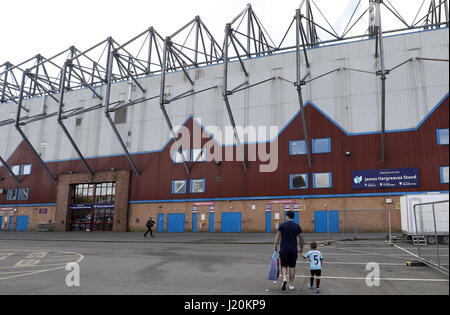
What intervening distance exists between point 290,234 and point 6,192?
47.6 metres

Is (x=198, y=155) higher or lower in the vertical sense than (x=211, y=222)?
higher

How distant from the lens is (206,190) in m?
33.8

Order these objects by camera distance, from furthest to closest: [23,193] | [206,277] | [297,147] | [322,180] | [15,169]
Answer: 1. [15,169]
2. [23,193]
3. [297,147]
4. [322,180]
5. [206,277]

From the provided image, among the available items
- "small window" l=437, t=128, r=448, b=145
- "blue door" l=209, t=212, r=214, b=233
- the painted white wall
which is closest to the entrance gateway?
the painted white wall

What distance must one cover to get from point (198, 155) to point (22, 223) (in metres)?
25.1

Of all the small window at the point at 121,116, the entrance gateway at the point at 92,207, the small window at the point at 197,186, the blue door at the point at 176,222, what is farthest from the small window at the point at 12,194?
the small window at the point at 197,186

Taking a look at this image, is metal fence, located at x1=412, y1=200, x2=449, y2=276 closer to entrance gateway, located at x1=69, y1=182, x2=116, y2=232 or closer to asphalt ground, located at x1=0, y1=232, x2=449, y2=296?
asphalt ground, located at x1=0, y1=232, x2=449, y2=296

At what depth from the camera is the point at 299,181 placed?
101 feet

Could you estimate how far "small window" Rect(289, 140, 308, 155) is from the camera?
31.0 m

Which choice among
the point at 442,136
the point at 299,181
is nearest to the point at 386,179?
the point at 442,136

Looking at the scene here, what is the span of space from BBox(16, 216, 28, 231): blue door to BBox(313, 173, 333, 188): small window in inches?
1373

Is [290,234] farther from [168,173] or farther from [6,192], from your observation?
[6,192]

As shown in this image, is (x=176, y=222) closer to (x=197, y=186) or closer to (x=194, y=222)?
→ (x=194, y=222)

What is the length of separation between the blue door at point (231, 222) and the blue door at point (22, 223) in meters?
26.1
